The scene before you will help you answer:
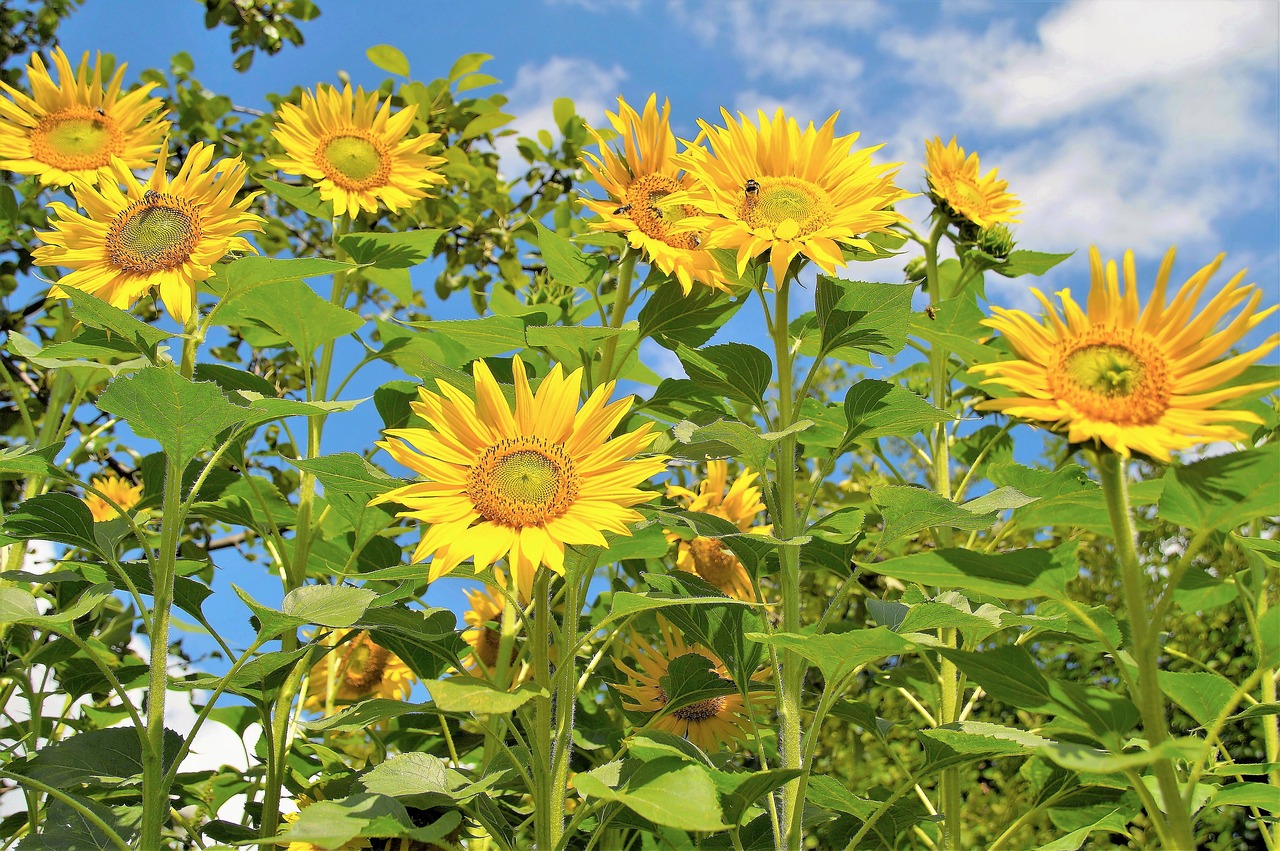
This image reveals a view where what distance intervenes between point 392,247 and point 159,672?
961 mm

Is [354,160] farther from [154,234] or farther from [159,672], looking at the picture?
[159,672]

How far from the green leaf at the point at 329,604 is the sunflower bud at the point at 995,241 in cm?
153

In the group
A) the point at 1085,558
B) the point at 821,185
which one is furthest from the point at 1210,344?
the point at 1085,558

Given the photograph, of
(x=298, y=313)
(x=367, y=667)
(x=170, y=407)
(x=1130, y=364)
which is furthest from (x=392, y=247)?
(x=1130, y=364)

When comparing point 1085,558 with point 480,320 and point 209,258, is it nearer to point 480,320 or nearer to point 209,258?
point 480,320

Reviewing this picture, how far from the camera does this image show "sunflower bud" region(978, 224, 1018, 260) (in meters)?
2.25

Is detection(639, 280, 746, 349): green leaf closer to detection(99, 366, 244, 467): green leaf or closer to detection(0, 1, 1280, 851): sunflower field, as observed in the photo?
detection(0, 1, 1280, 851): sunflower field

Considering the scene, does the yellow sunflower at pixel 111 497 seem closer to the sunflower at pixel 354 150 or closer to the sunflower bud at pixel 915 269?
the sunflower at pixel 354 150

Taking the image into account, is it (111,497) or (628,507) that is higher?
(111,497)

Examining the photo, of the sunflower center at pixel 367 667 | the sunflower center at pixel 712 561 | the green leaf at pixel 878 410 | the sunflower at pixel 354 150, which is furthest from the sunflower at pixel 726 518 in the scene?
the sunflower at pixel 354 150

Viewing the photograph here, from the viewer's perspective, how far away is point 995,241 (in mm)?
2254

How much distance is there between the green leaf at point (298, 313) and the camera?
1.97 meters

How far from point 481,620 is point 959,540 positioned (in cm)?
117

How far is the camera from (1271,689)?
1.72 meters
